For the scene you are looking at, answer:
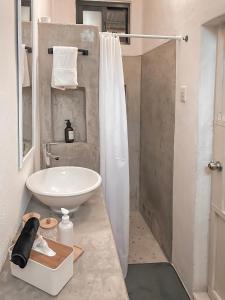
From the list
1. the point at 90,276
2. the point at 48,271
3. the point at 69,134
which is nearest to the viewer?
the point at 48,271

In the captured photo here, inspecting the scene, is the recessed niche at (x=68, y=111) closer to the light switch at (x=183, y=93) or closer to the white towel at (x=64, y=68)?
the white towel at (x=64, y=68)

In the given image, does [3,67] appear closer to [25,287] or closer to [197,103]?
[25,287]

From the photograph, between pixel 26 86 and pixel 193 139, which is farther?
pixel 193 139

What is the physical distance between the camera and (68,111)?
2355 mm

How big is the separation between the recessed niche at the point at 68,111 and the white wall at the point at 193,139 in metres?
0.78

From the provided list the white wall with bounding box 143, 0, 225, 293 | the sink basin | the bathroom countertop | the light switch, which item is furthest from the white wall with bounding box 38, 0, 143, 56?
the bathroom countertop

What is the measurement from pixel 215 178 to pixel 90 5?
2.46 metres

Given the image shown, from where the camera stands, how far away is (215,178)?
197 centimetres

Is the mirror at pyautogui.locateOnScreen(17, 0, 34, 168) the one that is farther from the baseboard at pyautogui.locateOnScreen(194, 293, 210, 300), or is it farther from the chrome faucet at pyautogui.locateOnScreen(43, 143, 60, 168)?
the baseboard at pyautogui.locateOnScreen(194, 293, 210, 300)

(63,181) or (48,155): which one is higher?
(48,155)

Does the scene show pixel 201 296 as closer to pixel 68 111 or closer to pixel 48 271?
pixel 48 271

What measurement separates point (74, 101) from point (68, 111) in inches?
3.7

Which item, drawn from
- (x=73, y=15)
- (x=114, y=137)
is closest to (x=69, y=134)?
(x=114, y=137)

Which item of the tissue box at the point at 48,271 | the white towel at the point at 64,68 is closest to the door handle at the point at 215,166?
the white towel at the point at 64,68
